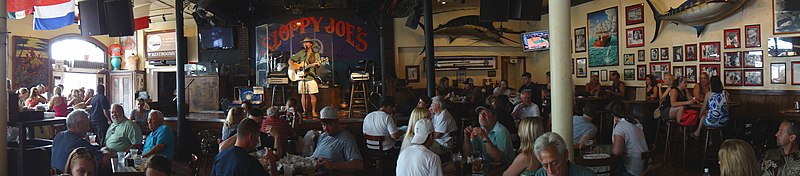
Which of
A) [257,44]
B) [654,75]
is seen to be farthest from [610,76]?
[257,44]

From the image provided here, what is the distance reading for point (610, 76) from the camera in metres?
12.2

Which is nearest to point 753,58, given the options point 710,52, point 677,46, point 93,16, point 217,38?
point 710,52

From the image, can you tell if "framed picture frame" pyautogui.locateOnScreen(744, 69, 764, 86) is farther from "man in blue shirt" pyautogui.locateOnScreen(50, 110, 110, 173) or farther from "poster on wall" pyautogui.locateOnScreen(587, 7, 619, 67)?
"man in blue shirt" pyautogui.locateOnScreen(50, 110, 110, 173)

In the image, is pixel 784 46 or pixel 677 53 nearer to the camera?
pixel 784 46

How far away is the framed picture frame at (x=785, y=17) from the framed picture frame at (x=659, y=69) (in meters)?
2.38

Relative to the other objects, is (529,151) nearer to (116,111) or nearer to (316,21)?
(116,111)

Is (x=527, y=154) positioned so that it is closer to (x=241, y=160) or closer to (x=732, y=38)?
(x=241, y=160)

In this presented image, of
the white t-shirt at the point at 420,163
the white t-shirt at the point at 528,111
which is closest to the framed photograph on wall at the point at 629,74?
the white t-shirt at the point at 528,111

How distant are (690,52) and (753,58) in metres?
1.29

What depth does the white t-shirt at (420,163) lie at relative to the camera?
3.72m

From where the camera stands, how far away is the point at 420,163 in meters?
3.73

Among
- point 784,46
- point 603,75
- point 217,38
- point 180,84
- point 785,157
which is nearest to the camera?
point 785,157

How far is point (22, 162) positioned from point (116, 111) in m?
1.57

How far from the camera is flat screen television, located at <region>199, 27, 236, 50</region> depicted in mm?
15883
